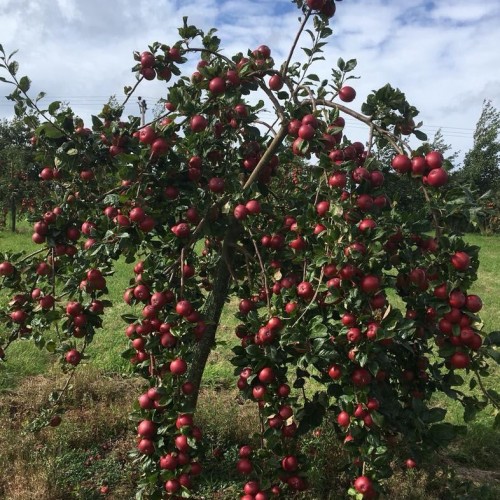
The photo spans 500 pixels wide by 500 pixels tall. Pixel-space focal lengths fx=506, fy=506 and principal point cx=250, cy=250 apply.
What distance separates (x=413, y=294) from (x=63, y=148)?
1.45m

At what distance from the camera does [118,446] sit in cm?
310

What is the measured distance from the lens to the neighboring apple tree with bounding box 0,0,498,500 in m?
1.56

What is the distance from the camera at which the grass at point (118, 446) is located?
2.61 meters

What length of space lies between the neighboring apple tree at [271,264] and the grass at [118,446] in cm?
48

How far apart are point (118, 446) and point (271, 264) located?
1744 mm

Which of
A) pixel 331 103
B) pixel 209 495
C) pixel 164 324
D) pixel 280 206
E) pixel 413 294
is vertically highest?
pixel 331 103

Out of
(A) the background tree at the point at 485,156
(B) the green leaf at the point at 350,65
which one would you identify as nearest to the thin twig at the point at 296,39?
(B) the green leaf at the point at 350,65

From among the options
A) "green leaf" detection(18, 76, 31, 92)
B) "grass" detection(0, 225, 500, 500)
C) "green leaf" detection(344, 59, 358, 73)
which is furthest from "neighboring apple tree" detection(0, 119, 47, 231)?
"green leaf" detection(344, 59, 358, 73)

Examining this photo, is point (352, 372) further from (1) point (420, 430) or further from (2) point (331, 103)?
(2) point (331, 103)

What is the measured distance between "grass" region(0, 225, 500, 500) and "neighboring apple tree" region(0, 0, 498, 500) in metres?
0.48

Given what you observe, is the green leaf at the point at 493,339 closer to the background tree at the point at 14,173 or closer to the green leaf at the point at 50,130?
the green leaf at the point at 50,130

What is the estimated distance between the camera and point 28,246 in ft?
37.2

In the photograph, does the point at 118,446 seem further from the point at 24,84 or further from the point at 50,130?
the point at 24,84

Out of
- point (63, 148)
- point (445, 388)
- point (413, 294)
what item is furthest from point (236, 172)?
point (445, 388)
